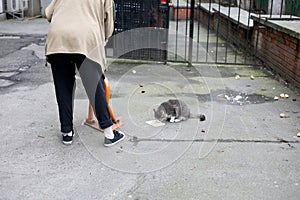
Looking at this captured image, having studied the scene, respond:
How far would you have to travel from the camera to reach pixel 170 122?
14.5 ft

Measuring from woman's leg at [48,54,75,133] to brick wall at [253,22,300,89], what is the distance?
324cm

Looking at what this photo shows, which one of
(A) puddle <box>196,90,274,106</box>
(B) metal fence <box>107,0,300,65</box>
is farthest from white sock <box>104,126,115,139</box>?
(B) metal fence <box>107,0,300,65</box>

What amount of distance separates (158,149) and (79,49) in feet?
3.82

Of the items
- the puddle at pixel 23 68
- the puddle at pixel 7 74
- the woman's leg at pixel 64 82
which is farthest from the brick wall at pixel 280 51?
the puddle at pixel 7 74

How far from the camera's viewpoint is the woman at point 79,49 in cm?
339

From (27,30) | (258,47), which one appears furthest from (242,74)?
(27,30)

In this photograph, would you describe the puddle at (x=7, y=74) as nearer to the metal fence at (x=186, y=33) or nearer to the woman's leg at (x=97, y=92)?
the metal fence at (x=186, y=33)

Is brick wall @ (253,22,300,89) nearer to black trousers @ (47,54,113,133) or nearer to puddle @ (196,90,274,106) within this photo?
puddle @ (196,90,274,106)

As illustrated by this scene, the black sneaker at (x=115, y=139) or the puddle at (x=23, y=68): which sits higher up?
the puddle at (x=23, y=68)

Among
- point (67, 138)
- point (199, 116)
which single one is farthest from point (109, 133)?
point (199, 116)

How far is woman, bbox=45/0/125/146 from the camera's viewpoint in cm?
339

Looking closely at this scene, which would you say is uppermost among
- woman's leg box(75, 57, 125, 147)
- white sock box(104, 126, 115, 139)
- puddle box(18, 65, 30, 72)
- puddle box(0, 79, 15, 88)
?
woman's leg box(75, 57, 125, 147)

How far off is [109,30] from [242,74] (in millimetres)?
3401

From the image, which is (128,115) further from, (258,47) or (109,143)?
(258,47)
